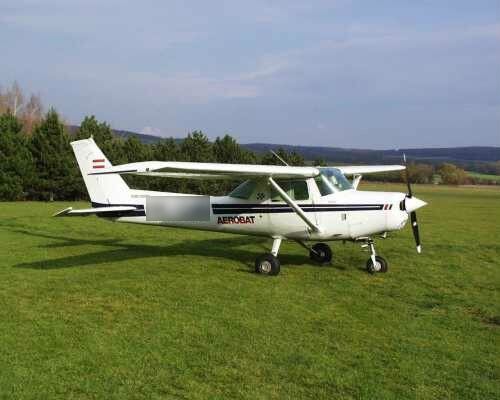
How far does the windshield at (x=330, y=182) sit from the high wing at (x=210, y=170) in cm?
28

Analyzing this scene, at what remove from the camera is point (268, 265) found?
11.1 m

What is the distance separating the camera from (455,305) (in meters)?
8.80

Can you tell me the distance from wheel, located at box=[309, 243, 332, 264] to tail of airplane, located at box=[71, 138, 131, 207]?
16.0ft

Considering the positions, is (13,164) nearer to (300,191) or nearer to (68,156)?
(68,156)

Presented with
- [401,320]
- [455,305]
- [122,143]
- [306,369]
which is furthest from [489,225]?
[122,143]

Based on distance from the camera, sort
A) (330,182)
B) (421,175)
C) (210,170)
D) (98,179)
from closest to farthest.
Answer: (210,170), (330,182), (98,179), (421,175)

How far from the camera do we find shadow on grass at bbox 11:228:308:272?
12547mm

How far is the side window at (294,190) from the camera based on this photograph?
11391mm

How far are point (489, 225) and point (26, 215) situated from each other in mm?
22024

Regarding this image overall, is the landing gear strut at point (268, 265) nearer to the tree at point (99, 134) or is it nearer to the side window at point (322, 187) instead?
the side window at point (322, 187)

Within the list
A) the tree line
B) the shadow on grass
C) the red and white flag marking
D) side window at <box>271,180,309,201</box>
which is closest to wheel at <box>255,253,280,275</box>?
the shadow on grass

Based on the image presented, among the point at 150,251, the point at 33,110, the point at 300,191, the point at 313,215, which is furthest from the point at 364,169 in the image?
the point at 33,110

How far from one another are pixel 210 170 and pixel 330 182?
2.97m

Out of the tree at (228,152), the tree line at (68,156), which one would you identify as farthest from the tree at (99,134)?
the tree at (228,152)
